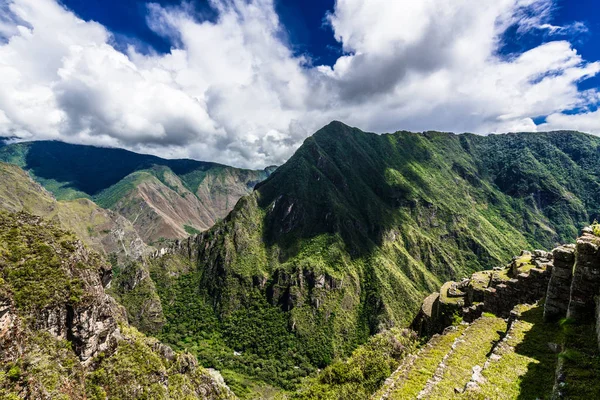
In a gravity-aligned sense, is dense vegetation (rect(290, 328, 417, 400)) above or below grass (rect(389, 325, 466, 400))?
below

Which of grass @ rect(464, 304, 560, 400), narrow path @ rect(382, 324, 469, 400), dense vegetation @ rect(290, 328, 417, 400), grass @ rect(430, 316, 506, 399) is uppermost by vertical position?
grass @ rect(464, 304, 560, 400)

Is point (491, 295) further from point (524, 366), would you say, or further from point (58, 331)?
point (58, 331)

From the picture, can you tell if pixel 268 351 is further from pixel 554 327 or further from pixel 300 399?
pixel 554 327

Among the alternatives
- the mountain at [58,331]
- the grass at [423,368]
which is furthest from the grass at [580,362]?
the mountain at [58,331]

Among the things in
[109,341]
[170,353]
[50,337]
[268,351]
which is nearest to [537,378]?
[50,337]

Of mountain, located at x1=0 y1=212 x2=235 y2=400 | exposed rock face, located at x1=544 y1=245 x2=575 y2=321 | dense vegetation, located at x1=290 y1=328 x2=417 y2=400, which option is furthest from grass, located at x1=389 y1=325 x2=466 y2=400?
mountain, located at x1=0 y1=212 x2=235 y2=400

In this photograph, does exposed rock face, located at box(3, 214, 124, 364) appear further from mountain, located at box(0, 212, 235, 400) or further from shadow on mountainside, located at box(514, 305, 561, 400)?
shadow on mountainside, located at box(514, 305, 561, 400)
